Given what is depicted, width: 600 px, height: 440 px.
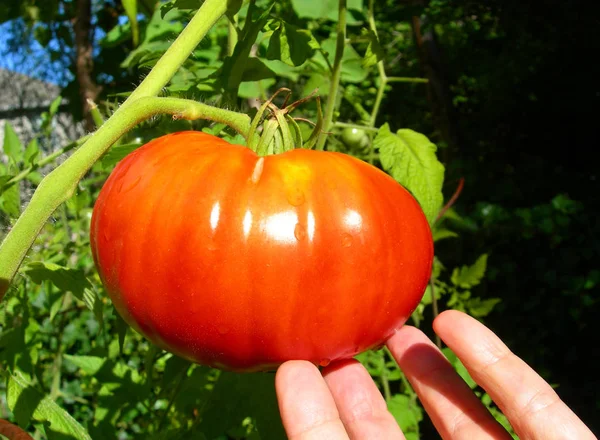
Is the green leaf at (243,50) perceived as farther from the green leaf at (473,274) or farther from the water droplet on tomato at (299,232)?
the green leaf at (473,274)

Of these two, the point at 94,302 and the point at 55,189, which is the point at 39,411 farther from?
the point at 55,189

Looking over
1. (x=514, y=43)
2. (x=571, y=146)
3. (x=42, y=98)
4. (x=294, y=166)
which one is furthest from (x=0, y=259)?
(x=42, y=98)

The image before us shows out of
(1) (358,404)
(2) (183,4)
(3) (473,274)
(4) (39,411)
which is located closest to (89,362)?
(4) (39,411)

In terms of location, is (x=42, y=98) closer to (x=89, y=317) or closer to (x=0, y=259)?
(x=89, y=317)

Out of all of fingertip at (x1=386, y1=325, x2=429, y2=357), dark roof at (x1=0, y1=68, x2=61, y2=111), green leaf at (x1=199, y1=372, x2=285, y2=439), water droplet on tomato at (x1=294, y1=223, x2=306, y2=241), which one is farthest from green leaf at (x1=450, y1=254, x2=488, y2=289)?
dark roof at (x1=0, y1=68, x2=61, y2=111)

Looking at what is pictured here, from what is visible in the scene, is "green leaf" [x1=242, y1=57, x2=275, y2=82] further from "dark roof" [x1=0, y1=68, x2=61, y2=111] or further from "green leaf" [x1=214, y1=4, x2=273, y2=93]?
"dark roof" [x1=0, y1=68, x2=61, y2=111]

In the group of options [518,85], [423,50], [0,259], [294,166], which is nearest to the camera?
[0,259]
